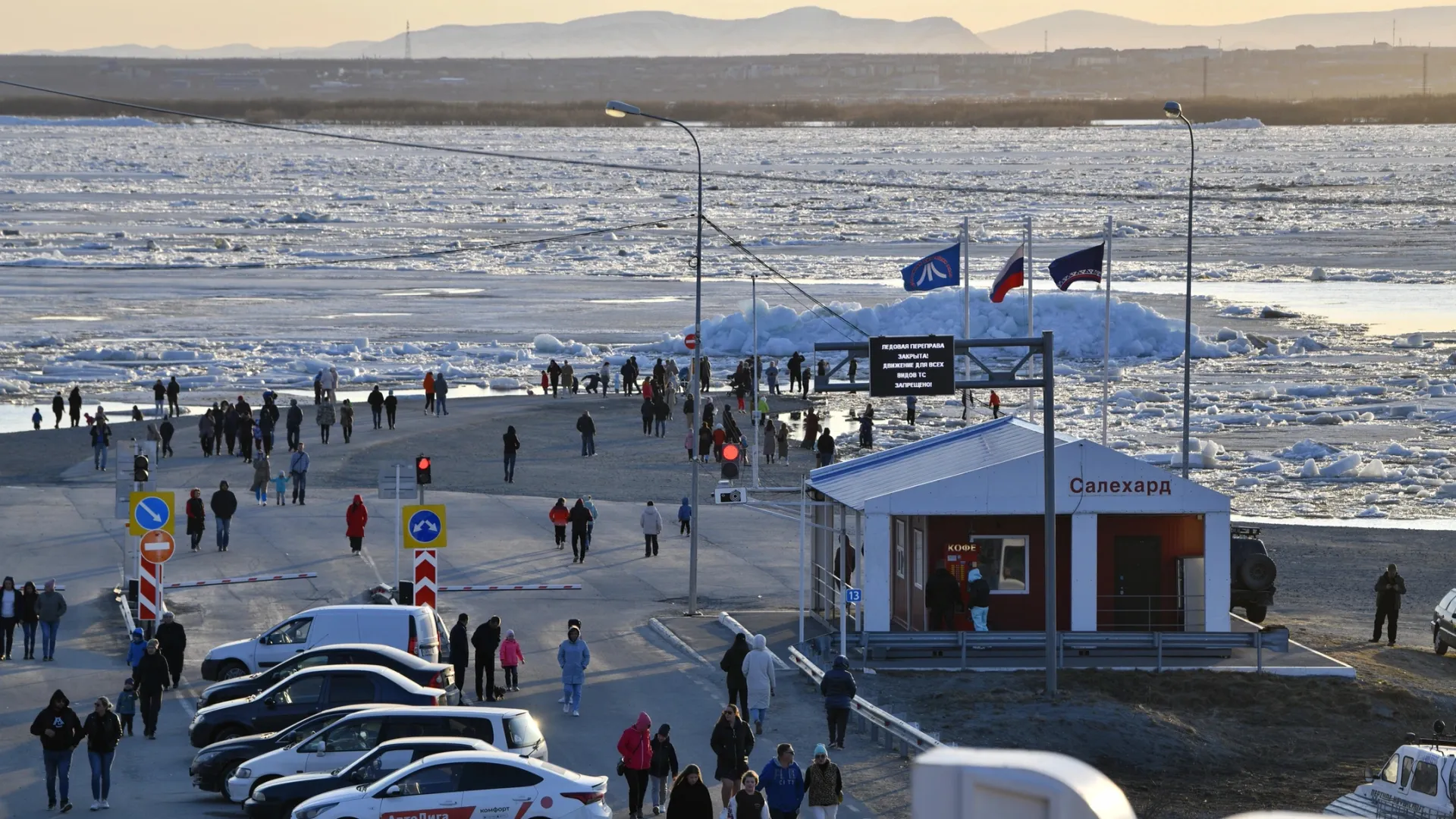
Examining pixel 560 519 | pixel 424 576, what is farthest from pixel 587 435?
pixel 424 576

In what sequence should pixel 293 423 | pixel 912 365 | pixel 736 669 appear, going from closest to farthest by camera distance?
pixel 736 669 → pixel 912 365 → pixel 293 423

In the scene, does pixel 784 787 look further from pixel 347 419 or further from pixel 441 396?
pixel 441 396

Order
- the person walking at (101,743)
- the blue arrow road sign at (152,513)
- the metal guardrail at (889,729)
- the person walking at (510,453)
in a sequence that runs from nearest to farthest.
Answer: the person walking at (101,743) < the metal guardrail at (889,729) < the blue arrow road sign at (152,513) < the person walking at (510,453)

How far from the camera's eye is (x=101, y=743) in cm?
1697

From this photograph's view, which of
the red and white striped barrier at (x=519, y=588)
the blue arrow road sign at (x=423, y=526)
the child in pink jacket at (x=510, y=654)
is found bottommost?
the red and white striped barrier at (x=519, y=588)

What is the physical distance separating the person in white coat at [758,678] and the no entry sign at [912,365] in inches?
177

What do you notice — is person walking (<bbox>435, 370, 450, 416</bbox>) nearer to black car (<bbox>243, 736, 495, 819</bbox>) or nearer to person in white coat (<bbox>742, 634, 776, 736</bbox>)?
person in white coat (<bbox>742, 634, 776, 736</bbox>)

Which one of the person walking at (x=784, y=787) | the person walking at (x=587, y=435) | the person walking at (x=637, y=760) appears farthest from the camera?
the person walking at (x=587, y=435)

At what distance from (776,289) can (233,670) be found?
212 feet

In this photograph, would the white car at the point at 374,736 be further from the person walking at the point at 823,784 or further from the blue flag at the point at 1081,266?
the blue flag at the point at 1081,266

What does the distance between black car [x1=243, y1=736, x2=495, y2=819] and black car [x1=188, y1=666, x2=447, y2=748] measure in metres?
2.55

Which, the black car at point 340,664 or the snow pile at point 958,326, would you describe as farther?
the snow pile at point 958,326

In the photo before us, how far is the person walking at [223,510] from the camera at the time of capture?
105 feet

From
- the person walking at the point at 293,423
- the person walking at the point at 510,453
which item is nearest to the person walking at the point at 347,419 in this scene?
the person walking at the point at 293,423
